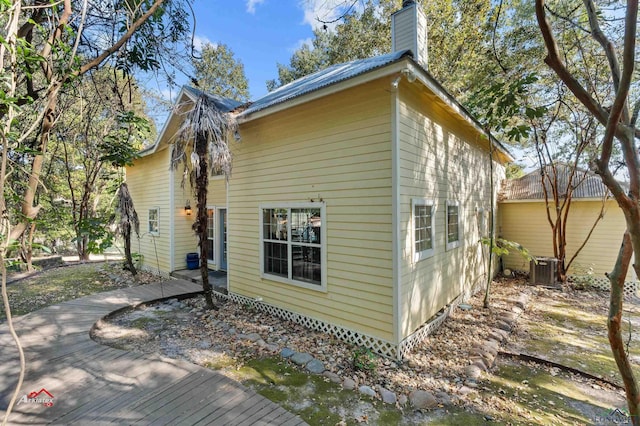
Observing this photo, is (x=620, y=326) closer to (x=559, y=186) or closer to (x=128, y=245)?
(x=559, y=186)

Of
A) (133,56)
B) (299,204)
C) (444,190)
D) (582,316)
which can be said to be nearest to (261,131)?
(299,204)

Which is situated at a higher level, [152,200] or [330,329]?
[152,200]

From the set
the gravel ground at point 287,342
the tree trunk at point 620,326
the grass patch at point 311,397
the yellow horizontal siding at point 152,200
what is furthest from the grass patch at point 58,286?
the tree trunk at point 620,326

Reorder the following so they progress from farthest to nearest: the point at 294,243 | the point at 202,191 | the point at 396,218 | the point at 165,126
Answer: the point at 165,126 < the point at 202,191 < the point at 294,243 < the point at 396,218

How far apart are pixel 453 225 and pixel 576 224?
6009mm

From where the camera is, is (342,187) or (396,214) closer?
(396,214)

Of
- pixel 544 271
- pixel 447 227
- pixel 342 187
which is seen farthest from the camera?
pixel 544 271

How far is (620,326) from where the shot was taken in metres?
2.50

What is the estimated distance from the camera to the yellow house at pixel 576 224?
8.85 meters

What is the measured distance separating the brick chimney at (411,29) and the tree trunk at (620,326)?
17.8 ft

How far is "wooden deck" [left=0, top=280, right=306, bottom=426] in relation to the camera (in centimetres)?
308

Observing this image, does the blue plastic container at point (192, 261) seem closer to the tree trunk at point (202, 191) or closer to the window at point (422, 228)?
the tree trunk at point (202, 191)

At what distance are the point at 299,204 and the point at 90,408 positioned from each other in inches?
157

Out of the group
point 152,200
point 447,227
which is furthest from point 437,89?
point 152,200
